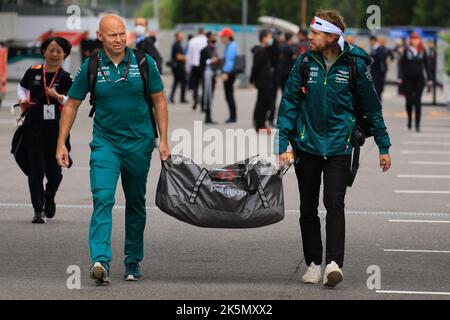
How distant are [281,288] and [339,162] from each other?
2.92ft

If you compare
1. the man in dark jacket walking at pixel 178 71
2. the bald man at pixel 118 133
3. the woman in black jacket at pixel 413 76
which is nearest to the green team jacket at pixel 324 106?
the bald man at pixel 118 133

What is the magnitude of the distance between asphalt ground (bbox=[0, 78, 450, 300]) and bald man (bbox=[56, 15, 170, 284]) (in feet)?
1.25

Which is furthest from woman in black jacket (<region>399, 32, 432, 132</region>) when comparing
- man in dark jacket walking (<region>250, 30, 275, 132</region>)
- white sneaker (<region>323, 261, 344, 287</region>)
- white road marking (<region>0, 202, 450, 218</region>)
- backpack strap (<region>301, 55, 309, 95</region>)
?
white sneaker (<region>323, 261, 344, 287</region>)

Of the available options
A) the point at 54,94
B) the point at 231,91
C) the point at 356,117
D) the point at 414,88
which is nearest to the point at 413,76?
the point at 414,88

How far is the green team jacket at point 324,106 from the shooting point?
8156 millimetres

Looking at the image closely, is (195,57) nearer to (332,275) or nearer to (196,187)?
(196,187)

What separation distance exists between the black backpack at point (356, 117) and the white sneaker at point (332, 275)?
593 millimetres

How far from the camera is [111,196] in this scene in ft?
26.7

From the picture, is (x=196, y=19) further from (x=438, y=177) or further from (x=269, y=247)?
(x=269, y=247)

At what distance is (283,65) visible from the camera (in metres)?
25.9

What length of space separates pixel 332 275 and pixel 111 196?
1486 millimetres

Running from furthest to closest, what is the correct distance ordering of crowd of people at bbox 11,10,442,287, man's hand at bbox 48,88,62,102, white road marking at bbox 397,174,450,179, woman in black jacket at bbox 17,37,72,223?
1. white road marking at bbox 397,174,450,179
2. woman in black jacket at bbox 17,37,72,223
3. man's hand at bbox 48,88,62,102
4. crowd of people at bbox 11,10,442,287

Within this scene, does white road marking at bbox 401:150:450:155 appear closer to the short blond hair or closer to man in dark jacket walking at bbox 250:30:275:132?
man in dark jacket walking at bbox 250:30:275:132

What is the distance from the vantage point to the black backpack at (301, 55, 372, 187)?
816 centimetres
